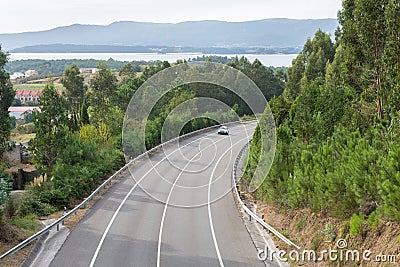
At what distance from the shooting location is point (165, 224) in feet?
60.3

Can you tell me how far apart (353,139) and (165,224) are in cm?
781

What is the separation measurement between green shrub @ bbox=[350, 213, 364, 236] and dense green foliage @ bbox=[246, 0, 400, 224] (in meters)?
0.02

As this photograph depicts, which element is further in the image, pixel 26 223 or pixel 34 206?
pixel 34 206

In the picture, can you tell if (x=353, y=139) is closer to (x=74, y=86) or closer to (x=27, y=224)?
(x=27, y=224)

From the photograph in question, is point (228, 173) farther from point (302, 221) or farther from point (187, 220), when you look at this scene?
point (302, 221)

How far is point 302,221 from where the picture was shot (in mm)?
15102

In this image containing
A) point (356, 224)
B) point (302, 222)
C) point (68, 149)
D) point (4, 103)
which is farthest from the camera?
point (68, 149)

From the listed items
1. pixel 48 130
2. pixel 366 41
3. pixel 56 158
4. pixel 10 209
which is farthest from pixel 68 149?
pixel 366 41

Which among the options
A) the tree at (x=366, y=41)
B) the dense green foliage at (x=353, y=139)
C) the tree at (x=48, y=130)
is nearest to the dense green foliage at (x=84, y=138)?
the tree at (x=48, y=130)

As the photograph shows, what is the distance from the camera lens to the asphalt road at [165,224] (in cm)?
1438

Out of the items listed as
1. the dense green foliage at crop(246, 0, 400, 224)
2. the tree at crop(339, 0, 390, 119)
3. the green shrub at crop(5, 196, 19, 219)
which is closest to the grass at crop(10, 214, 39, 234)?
the green shrub at crop(5, 196, 19, 219)

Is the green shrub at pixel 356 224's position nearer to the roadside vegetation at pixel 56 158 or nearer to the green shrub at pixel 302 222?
the green shrub at pixel 302 222

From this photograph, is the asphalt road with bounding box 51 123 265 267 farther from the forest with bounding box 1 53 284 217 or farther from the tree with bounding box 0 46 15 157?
the tree with bounding box 0 46 15 157

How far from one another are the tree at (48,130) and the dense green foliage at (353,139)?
9.99m
